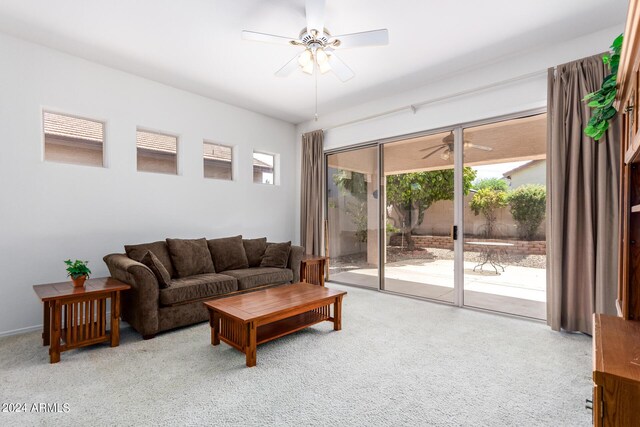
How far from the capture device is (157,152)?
4.22 metres

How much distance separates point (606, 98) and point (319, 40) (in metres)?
2.22

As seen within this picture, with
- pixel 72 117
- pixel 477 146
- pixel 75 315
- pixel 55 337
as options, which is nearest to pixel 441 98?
pixel 477 146

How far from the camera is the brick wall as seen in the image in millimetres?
3463

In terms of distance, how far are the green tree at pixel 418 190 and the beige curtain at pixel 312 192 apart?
1.29 meters

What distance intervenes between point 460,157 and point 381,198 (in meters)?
1.26

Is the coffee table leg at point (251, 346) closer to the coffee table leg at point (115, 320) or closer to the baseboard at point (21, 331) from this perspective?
the coffee table leg at point (115, 320)

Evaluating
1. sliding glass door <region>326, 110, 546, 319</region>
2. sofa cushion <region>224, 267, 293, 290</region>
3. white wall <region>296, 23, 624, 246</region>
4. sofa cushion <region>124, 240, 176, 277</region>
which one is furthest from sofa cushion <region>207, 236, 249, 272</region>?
white wall <region>296, 23, 624, 246</region>

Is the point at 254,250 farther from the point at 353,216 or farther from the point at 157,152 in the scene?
the point at 157,152

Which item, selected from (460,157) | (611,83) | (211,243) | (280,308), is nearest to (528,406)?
(280,308)

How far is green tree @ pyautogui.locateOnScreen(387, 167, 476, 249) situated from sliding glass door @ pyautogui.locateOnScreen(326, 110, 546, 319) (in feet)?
0.04

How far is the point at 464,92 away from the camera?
3.86 m

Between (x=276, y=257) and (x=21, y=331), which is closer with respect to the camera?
(x=21, y=331)

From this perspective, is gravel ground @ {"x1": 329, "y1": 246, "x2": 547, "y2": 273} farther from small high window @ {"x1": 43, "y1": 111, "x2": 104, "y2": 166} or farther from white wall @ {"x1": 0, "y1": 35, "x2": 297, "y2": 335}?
small high window @ {"x1": 43, "y1": 111, "x2": 104, "y2": 166}

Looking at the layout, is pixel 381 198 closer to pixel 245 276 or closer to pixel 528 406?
pixel 245 276
